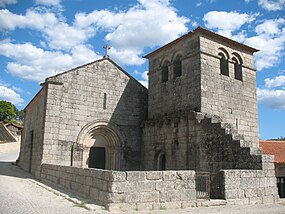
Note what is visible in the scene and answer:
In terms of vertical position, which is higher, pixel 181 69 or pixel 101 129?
pixel 181 69

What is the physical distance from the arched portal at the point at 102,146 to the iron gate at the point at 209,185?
22.1ft

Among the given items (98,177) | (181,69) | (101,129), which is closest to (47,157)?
(101,129)

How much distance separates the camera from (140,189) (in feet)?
22.2

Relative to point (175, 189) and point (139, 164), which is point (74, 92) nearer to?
point (139, 164)

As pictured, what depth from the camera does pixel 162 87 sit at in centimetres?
1453

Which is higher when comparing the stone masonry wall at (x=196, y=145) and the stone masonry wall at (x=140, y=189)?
the stone masonry wall at (x=196, y=145)

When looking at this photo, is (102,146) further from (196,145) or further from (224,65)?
(224,65)

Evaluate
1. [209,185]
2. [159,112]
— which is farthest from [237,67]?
[209,185]

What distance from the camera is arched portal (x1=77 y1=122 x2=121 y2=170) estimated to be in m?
14.1

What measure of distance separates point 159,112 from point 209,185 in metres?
6.77

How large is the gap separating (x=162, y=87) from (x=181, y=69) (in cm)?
151

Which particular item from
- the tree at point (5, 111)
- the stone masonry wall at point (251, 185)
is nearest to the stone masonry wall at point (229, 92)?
the stone masonry wall at point (251, 185)

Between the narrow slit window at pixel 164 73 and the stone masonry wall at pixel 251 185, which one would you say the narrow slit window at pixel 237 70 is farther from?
the stone masonry wall at pixel 251 185

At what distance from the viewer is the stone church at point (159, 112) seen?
11.6 meters
